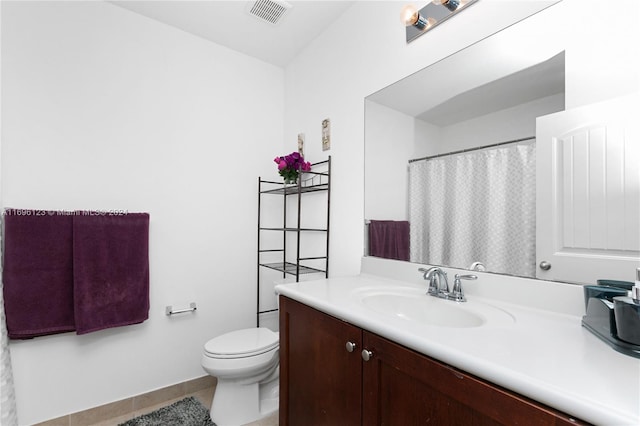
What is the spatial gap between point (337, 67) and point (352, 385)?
5.65 feet

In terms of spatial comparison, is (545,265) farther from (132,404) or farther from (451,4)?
(132,404)

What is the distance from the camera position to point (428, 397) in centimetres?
71

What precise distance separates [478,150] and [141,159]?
183 cm

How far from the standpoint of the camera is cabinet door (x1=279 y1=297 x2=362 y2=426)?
0.92 meters

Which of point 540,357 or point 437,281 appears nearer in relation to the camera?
point 540,357

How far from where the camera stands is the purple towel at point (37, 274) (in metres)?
1.42

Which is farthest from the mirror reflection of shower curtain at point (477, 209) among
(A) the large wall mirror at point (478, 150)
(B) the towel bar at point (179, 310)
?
(B) the towel bar at point (179, 310)

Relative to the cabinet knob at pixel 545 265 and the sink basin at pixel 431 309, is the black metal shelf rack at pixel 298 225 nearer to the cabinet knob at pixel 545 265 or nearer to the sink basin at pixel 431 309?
the sink basin at pixel 431 309

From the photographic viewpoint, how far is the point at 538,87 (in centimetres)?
100

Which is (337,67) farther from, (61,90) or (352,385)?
(352,385)

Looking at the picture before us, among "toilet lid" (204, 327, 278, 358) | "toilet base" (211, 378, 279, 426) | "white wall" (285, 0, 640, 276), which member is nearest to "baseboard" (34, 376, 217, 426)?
"toilet base" (211, 378, 279, 426)

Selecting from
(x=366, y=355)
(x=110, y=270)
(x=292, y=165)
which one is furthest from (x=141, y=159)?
(x=366, y=355)

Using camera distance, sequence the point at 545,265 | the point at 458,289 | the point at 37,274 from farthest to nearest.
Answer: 1. the point at 37,274
2. the point at 458,289
3. the point at 545,265

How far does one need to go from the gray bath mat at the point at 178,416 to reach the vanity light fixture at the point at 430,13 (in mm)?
2202
